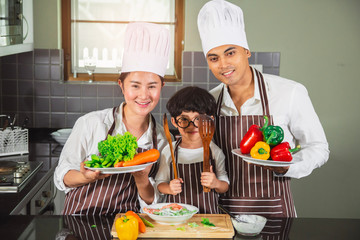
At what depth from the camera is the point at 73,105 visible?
3.95 metres

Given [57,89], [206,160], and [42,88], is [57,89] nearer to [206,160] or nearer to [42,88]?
[42,88]

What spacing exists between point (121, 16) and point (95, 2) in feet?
0.76

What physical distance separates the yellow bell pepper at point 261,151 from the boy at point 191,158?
194 millimetres

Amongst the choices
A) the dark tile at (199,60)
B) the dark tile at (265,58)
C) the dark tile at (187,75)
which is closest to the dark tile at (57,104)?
the dark tile at (187,75)

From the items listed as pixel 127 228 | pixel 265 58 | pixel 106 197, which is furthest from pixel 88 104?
pixel 127 228

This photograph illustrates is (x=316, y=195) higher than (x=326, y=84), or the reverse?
(x=326, y=84)

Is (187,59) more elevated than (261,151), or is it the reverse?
(187,59)

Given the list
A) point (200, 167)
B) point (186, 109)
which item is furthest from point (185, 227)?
point (186, 109)

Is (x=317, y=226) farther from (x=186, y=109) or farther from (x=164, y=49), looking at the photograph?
(x=164, y=49)

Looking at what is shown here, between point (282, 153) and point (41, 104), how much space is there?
2538 millimetres

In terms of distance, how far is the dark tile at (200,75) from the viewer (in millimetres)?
3922

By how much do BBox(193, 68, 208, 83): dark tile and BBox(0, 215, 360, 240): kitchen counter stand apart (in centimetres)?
211

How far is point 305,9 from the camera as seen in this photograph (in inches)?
152

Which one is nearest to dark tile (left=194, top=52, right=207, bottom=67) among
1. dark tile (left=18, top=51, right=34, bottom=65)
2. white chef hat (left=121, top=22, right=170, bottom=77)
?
dark tile (left=18, top=51, right=34, bottom=65)
